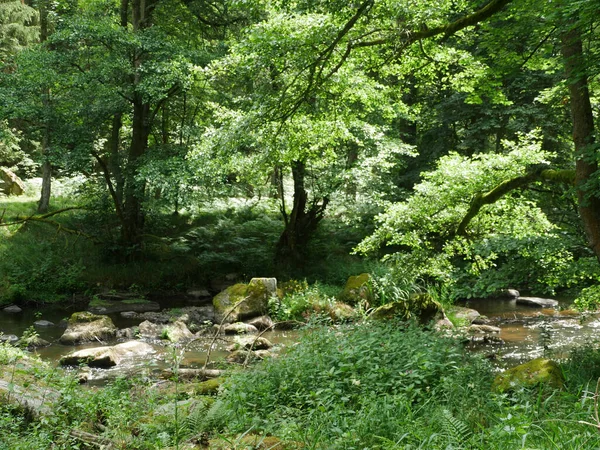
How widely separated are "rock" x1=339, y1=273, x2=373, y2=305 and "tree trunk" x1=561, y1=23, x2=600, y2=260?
8.38 metres

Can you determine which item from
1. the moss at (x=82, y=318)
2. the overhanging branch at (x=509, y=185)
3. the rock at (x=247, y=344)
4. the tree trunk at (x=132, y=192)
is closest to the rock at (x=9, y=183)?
the tree trunk at (x=132, y=192)

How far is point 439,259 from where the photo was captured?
8.80m


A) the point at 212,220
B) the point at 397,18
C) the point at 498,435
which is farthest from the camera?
the point at 212,220

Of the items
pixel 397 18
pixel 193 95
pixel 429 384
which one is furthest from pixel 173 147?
pixel 429 384

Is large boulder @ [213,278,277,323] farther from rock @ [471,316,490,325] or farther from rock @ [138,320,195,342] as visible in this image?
rock @ [471,316,490,325]

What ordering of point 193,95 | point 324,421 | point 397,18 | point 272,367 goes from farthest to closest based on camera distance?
1. point 193,95
2. point 397,18
3. point 272,367
4. point 324,421

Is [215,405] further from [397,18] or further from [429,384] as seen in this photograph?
[397,18]

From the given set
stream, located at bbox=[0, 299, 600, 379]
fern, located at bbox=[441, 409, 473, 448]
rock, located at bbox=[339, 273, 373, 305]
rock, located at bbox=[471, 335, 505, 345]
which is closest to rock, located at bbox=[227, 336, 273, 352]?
stream, located at bbox=[0, 299, 600, 379]

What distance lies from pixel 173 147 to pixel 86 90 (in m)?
3.00

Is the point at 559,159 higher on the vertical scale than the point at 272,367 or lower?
higher

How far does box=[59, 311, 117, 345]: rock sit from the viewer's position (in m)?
11.5

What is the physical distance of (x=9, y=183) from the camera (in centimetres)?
2122

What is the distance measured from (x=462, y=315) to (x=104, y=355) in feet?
28.5

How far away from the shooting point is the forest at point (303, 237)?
5.01 metres
